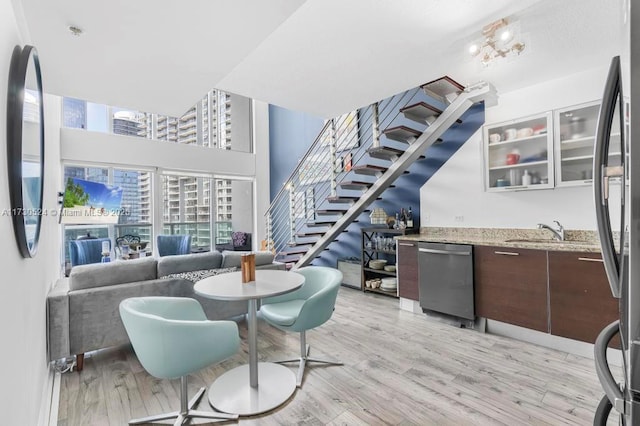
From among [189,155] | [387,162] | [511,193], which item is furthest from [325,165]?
[511,193]

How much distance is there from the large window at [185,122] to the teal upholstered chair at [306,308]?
4.10 m

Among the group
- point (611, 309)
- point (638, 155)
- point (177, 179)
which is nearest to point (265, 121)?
point (177, 179)

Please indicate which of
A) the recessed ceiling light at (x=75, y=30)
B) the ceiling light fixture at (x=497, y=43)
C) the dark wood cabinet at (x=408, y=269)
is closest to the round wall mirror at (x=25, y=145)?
the recessed ceiling light at (x=75, y=30)

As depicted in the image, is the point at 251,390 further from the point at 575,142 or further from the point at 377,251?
the point at 575,142

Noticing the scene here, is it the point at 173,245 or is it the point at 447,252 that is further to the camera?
the point at 173,245

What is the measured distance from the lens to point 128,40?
2084 millimetres

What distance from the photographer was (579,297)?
252cm

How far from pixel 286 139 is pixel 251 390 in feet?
19.7

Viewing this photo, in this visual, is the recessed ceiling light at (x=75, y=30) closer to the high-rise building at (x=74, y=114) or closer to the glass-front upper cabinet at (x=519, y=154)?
the glass-front upper cabinet at (x=519, y=154)

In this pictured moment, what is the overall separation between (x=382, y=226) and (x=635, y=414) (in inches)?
161

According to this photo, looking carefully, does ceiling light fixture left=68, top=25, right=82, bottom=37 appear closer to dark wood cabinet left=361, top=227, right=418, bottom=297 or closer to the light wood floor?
the light wood floor

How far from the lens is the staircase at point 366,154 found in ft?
11.5

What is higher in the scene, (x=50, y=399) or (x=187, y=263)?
(x=187, y=263)

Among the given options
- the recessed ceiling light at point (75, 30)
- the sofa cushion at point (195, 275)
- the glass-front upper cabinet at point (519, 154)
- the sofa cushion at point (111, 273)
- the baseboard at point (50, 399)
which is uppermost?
the recessed ceiling light at point (75, 30)
